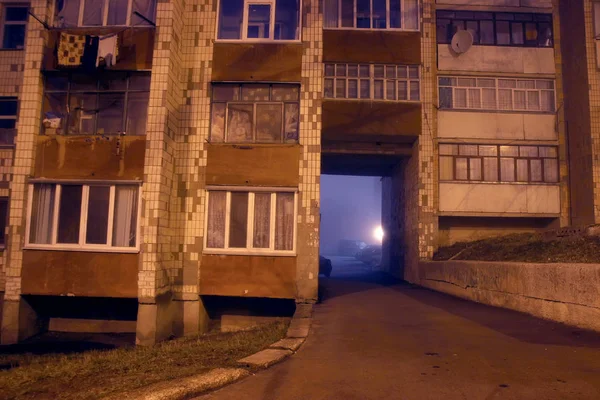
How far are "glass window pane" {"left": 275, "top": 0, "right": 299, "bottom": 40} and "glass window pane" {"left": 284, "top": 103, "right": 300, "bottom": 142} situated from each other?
2146 mm

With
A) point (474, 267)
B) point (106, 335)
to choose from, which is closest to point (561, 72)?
point (474, 267)

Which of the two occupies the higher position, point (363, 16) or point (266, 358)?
point (363, 16)

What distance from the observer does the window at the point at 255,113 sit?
1202cm

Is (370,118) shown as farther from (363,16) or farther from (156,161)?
(156,161)

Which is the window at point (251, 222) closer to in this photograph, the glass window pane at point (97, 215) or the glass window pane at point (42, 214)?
the glass window pane at point (97, 215)

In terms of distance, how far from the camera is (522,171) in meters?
17.9

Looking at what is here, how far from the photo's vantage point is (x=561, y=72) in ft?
60.0

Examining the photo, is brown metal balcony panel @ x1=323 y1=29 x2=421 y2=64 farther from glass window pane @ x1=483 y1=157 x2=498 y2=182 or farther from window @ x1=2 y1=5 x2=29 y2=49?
window @ x1=2 y1=5 x2=29 y2=49

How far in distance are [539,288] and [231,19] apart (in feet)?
34.7

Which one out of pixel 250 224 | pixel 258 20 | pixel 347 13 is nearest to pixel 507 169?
pixel 347 13

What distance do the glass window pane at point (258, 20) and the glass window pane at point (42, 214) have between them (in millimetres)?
6881

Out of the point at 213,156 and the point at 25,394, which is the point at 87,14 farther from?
the point at 25,394

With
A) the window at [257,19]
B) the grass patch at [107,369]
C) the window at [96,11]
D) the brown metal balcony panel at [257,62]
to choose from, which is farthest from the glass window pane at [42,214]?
the window at [257,19]

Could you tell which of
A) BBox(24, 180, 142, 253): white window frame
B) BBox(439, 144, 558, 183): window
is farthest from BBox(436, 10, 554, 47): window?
BBox(24, 180, 142, 253): white window frame
